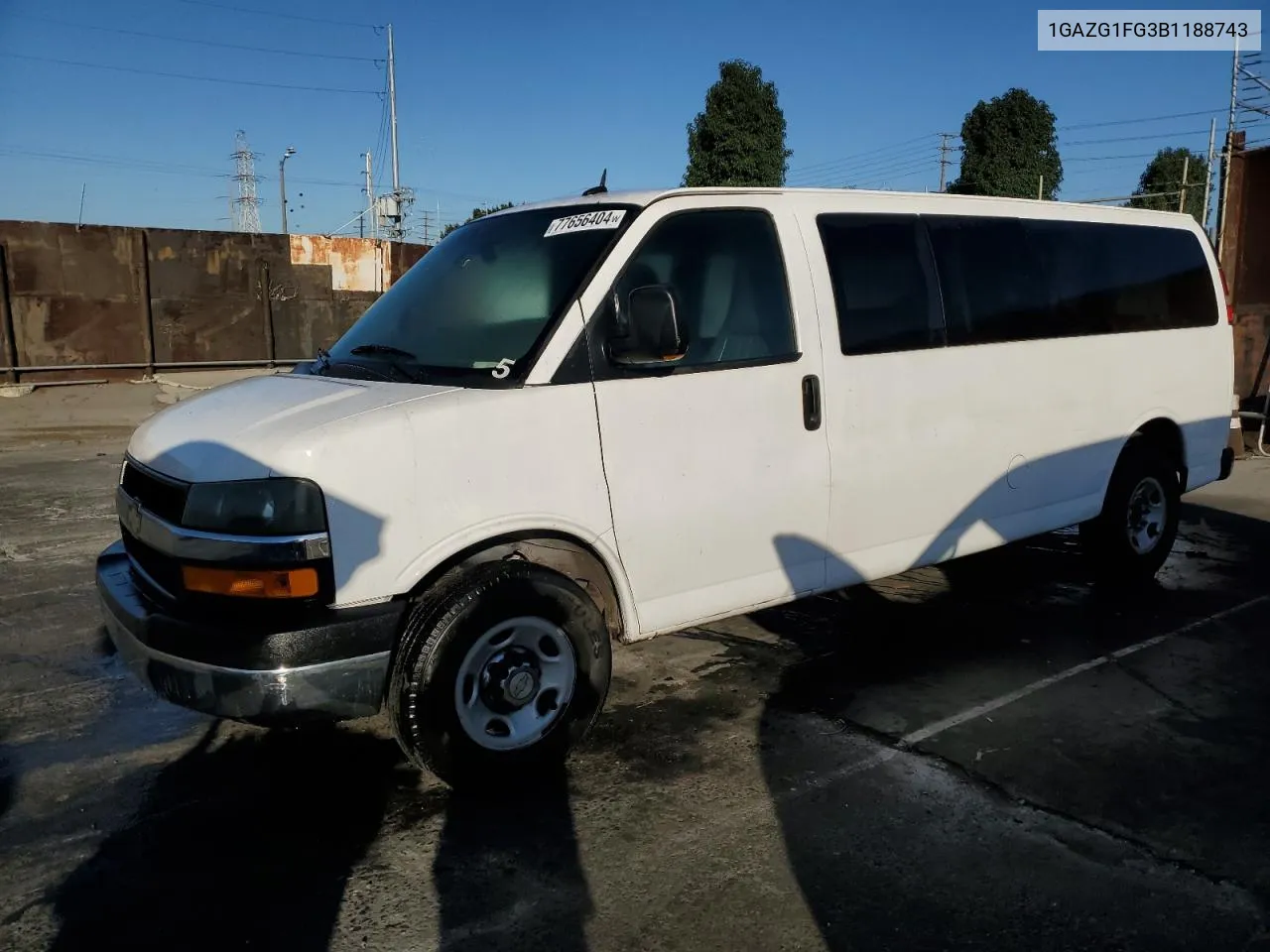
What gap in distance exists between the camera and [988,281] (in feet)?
16.5

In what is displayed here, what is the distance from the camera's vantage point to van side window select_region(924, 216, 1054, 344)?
4.87m

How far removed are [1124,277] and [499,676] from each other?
4.50 metres

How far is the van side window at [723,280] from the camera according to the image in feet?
12.8

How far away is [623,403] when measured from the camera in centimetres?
367

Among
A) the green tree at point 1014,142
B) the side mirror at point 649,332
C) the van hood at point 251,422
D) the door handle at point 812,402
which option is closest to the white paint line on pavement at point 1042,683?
the door handle at point 812,402

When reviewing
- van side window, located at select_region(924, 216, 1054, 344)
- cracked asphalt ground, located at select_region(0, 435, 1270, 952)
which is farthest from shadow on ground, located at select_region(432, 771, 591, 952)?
van side window, located at select_region(924, 216, 1054, 344)

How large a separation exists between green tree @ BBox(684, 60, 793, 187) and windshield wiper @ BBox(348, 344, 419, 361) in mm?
33666

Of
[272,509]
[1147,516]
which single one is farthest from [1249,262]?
[272,509]

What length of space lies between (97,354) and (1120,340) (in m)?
15.6

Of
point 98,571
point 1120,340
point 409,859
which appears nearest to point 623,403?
point 409,859

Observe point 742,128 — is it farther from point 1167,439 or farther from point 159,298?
point 1167,439

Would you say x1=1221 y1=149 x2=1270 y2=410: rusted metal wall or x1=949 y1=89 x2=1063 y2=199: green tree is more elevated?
x1=949 y1=89 x2=1063 y2=199: green tree

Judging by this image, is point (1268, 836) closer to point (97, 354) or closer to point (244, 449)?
point (244, 449)

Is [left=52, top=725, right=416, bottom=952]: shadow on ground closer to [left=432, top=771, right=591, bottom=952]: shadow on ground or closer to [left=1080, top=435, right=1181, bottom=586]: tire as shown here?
Result: [left=432, top=771, right=591, bottom=952]: shadow on ground
